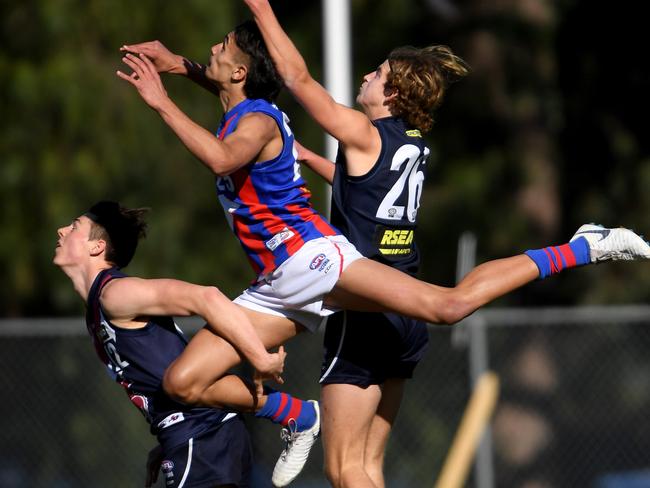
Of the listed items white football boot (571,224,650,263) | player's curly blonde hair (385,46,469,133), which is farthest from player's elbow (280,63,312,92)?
white football boot (571,224,650,263)

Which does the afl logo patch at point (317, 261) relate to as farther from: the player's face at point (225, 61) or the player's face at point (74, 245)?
the player's face at point (74, 245)

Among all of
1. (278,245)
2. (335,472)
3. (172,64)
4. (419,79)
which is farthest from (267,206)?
(335,472)

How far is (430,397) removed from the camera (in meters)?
10.4

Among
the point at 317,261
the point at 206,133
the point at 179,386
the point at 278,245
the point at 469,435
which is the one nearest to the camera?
the point at 206,133

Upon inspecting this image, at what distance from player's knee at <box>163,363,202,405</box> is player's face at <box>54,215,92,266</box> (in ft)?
2.40

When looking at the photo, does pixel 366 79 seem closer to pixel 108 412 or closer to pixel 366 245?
pixel 366 245

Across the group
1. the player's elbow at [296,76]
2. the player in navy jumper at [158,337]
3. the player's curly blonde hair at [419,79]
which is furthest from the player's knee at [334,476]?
the player's elbow at [296,76]

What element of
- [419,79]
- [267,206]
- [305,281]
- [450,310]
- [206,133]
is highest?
[419,79]

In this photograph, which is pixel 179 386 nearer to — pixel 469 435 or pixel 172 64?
pixel 172 64

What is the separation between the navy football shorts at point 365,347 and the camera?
5.57 metres

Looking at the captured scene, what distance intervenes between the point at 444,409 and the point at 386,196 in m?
4.97

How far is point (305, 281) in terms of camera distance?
5301mm

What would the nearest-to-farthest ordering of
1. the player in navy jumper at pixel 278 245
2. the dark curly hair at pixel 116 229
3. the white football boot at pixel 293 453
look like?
the player in navy jumper at pixel 278 245 → the dark curly hair at pixel 116 229 → the white football boot at pixel 293 453

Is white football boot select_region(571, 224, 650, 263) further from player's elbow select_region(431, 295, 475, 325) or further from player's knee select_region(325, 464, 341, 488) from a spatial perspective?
player's knee select_region(325, 464, 341, 488)
